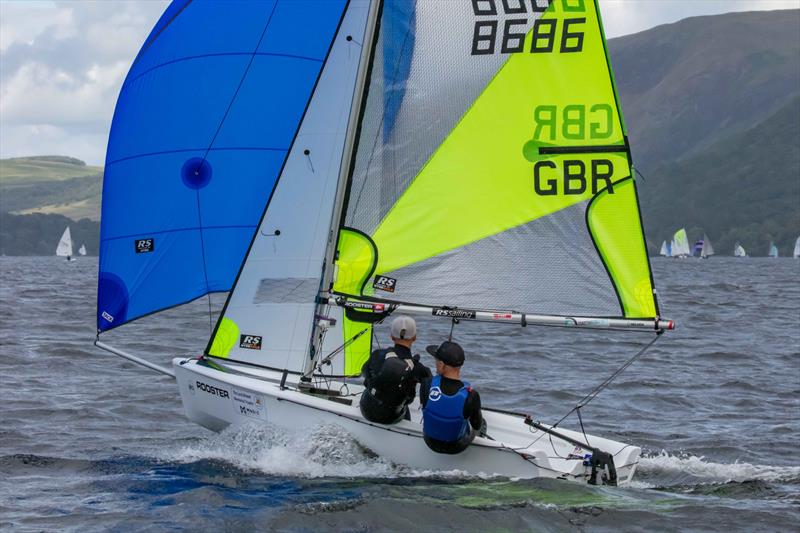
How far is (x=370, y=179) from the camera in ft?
30.9

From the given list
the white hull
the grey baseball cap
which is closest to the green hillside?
the white hull

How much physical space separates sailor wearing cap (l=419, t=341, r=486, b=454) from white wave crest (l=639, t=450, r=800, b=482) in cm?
232

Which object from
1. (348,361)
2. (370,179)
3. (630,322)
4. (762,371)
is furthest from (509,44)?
(762,371)

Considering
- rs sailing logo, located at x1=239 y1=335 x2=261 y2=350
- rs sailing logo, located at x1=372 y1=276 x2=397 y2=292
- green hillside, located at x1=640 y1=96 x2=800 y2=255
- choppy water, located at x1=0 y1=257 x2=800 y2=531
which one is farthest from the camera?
green hillside, located at x1=640 y1=96 x2=800 y2=255

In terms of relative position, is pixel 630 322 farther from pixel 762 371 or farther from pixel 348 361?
pixel 762 371

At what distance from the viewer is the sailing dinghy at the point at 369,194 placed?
9164 millimetres

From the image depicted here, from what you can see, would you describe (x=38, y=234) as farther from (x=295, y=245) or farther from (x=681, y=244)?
(x=295, y=245)

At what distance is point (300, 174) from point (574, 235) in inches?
98.7

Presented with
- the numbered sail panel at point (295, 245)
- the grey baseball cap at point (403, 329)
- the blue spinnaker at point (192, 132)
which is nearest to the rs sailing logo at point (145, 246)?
the blue spinnaker at point (192, 132)

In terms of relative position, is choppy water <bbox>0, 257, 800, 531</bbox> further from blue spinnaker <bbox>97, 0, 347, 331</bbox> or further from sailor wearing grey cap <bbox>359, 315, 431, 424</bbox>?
blue spinnaker <bbox>97, 0, 347, 331</bbox>

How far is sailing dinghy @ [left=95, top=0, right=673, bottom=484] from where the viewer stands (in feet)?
30.1

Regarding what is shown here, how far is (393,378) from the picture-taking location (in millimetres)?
8812

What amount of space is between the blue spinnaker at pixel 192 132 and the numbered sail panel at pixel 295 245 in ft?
0.78

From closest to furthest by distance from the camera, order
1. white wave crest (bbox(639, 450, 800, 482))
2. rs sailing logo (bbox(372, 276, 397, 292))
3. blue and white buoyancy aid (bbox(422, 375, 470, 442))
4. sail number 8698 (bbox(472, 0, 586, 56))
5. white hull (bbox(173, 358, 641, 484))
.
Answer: blue and white buoyancy aid (bbox(422, 375, 470, 442)) < white hull (bbox(173, 358, 641, 484)) < sail number 8698 (bbox(472, 0, 586, 56)) < rs sailing logo (bbox(372, 276, 397, 292)) < white wave crest (bbox(639, 450, 800, 482))
